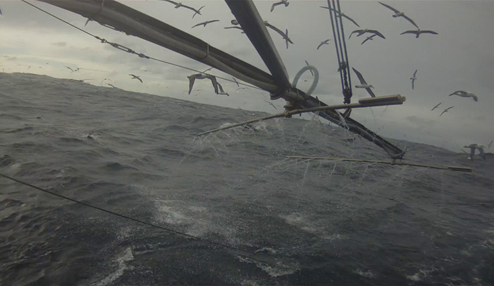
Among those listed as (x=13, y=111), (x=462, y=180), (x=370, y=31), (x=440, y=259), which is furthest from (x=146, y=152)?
(x=462, y=180)

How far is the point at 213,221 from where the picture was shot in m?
9.27

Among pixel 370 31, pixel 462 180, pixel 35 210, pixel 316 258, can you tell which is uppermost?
pixel 370 31

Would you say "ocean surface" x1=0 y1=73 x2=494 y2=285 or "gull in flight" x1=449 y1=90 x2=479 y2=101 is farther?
"gull in flight" x1=449 y1=90 x2=479 y2=101

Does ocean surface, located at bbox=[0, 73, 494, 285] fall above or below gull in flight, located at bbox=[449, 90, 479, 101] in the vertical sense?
below

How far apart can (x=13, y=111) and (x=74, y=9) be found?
76.1ft

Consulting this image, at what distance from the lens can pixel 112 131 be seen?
69.2 feet

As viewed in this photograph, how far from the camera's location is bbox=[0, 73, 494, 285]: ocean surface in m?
6.59

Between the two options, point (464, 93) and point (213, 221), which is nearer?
point (213, 221)

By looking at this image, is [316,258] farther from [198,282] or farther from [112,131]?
[112,131]

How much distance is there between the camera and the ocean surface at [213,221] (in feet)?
21.6

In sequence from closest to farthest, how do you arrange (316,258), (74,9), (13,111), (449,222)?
(74,9) < (316,258) < (449,222) < (13,111)

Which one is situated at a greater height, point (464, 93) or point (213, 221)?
point (464, 93)

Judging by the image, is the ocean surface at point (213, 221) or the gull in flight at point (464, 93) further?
the gull in flight at point (464, 93)

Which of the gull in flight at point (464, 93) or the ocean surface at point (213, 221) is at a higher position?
the gull in flight at point (464, 93)
